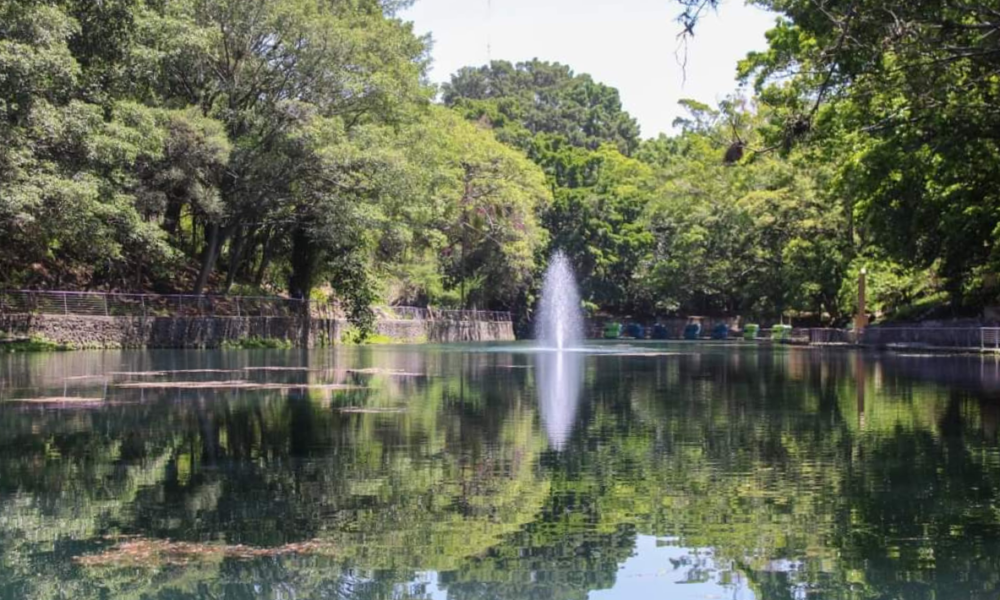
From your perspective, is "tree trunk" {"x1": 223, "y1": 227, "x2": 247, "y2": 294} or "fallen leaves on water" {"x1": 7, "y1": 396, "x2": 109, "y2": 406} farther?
"tree trunk" {"x1": 223, "y1": 227, "x2": 247, "y2": 294}

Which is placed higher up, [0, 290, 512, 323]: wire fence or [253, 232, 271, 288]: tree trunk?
[253, 232, 271, 288]: tree trunk

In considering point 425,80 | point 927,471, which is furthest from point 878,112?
point 425,80

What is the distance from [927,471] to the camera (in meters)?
10.5

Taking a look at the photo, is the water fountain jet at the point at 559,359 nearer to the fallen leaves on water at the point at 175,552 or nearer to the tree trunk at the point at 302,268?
the fallen leaves on water at the point at 175,552

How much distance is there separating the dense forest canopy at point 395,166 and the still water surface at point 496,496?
3.20 metres

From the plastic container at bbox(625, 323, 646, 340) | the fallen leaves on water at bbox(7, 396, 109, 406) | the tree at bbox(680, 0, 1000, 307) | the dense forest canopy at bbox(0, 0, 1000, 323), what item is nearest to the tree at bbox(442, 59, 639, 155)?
the plastic container at bbox(625, 323, 646, 340)

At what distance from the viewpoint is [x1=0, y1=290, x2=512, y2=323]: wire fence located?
132 feet

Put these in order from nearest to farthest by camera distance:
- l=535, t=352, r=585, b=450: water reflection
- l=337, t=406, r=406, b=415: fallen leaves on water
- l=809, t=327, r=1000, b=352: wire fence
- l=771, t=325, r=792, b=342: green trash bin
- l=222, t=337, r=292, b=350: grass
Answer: l=535, t=352, r=585, b=450: water reflection, l=337, t=406, r=406, b=415: fallen leaves on water, l=809, t=327, r=1000, b=352: wire fence, l=222, t=337, r=292, b=350: grass, l=771, t=325, r=792, b=342: green trash bin

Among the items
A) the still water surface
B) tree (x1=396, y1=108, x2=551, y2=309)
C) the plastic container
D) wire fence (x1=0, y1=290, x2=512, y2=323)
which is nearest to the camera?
the still water surface

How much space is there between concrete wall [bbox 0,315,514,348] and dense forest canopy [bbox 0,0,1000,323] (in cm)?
226

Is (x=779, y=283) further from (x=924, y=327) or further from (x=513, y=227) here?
(x=924, y=327)

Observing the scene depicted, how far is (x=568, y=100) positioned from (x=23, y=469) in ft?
430

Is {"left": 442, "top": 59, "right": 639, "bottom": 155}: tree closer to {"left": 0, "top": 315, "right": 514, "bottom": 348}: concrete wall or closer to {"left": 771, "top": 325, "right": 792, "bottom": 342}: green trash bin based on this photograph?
A: {"left": 771, "top": 325, "right": 792, "bottom": 342}: green trash bin

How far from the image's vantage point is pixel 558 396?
63.2 feet
